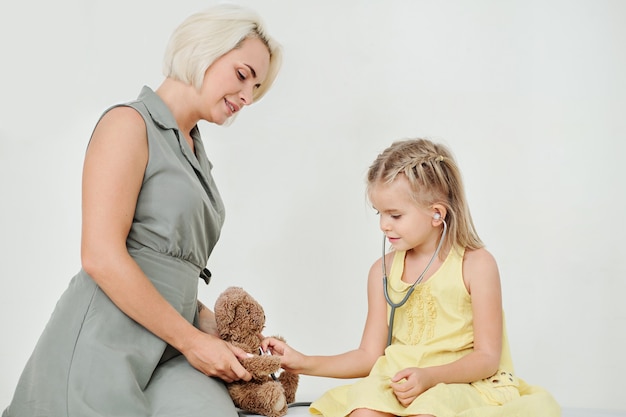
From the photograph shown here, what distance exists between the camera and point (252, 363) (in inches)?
68.7

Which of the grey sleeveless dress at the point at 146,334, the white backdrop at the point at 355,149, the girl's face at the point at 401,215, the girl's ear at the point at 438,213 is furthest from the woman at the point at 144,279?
the white backdrop at the point at 355,149

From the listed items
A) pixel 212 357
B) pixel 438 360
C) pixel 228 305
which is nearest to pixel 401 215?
pixel 438 360

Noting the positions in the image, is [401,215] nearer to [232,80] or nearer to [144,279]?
[232,80]

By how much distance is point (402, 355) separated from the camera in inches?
73.6

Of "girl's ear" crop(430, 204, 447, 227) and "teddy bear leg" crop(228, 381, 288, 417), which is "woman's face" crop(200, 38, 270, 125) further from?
"teddy bear leg" crop(228, 381, 288, 417)

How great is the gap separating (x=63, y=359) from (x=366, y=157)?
153cm

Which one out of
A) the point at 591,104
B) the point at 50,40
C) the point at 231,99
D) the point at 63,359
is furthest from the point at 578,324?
the point at 50,40

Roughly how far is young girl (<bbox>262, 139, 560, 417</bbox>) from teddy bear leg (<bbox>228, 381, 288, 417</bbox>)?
10 cm

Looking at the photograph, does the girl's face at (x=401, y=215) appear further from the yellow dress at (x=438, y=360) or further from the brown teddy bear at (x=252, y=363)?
the brown teddy bear at (x=252, y=363)

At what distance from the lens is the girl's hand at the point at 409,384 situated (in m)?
1.68

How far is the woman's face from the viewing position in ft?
6.27

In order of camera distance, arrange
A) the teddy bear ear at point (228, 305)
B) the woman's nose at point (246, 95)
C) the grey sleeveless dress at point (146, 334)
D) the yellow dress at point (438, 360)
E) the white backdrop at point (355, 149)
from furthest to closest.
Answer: the white backdrop at point (355, 149)
the woman's nose at point (246, 95)
the teddy bear ear at point (228, 305)
the yellow dress at point (438, 360)
the grey sleeveless dress at point (146, 334)

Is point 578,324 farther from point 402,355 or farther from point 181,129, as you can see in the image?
point 181,129

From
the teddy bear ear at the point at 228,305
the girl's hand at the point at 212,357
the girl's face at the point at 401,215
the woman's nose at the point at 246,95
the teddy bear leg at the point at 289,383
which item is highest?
the woman's nose at the point at 246,95
